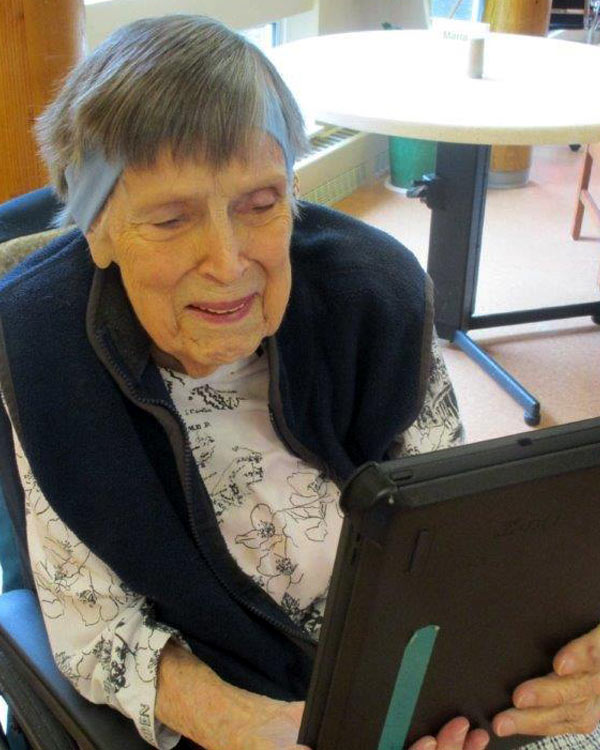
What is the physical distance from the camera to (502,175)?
13.8 feet

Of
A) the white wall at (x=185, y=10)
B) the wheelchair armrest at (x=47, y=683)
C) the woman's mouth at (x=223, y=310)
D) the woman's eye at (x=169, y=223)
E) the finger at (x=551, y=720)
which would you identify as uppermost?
the woman's eye at (x=169, y=223)

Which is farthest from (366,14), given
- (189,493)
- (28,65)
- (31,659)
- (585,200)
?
(31,659)

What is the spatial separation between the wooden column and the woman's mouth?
15.6 inches

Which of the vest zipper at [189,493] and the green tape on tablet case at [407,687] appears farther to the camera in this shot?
the vest zipper at [189,493]

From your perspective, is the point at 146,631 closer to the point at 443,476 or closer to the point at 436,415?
the point at 436,415

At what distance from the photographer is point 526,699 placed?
0.84 m

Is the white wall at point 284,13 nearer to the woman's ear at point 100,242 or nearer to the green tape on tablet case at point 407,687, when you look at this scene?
the woman's ear at point 100,242

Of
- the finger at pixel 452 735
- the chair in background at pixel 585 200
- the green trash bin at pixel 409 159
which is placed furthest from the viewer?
the green trash bin at pixel 409 159

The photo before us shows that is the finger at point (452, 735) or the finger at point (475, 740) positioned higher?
the finger at point (452, 735)

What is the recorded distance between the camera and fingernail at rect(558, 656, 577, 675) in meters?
0.84

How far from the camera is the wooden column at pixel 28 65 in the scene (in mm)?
1177

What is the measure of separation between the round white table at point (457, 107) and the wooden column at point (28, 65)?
826 mm

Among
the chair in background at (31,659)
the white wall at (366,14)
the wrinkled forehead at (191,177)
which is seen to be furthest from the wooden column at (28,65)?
the white wall at (366,14)

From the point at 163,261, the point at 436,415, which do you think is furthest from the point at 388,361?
the point at 163,261
